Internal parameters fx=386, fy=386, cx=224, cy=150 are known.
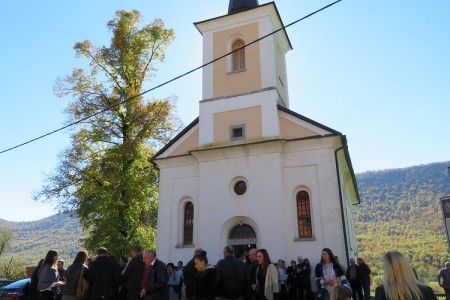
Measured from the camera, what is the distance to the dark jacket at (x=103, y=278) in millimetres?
7086

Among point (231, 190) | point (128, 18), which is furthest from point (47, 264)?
point (128, 18)

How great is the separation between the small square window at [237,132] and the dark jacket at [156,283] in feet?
32.9

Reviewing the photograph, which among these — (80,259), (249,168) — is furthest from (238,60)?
(80,259)

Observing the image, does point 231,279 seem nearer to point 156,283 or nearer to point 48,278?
point 156,283

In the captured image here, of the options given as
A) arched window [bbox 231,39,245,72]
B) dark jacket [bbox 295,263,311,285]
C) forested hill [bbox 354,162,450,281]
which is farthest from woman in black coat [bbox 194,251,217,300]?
forested hill [bbox 354,162,450,281]

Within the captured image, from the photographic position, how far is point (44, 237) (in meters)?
133

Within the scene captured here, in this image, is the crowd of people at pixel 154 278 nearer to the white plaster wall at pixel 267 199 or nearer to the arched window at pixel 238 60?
the white plaster wall at pixel 267 199

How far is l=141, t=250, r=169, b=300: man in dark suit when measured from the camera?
687 cm

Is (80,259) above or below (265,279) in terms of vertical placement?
above

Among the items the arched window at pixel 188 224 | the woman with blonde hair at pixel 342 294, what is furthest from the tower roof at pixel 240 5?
the woman with blonde hair at pixel 342 294

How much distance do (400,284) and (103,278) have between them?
5513 mm

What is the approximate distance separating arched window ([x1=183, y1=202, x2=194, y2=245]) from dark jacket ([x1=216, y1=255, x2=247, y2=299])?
9345mm

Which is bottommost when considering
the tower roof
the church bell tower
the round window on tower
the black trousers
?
the black trousers

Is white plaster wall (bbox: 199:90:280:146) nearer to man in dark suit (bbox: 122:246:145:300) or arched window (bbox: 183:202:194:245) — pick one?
arched window (bbox: 183:202:194:245)
